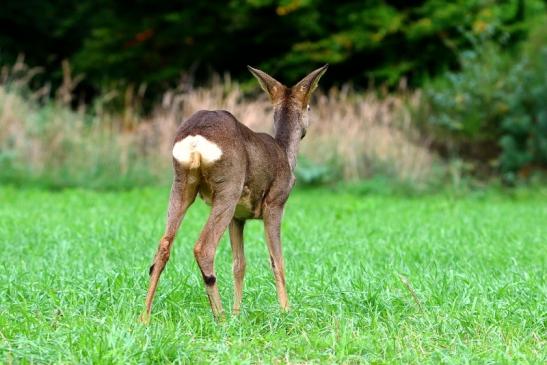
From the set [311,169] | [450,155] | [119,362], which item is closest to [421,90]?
[450,155]

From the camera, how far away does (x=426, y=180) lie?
16.3 metres

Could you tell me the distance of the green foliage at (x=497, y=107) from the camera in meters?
17.6

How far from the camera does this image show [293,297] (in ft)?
19.4

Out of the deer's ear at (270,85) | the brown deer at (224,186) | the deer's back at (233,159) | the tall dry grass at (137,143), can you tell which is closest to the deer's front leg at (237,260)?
the brown deer at (224,186)

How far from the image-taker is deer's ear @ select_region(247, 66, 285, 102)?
20.6 feet

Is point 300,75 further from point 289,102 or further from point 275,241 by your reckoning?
point 275,241

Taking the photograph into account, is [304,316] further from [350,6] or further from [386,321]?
[350,6]

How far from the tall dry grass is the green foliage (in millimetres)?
1539

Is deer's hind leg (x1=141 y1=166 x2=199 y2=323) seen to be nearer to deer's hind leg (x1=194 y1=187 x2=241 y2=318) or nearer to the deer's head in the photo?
deer's hind leg (x1=194 y1=187 x2=241 y2=318)

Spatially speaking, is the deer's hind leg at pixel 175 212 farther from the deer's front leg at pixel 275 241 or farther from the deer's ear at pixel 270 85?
the deer's ear at pixel 270 85

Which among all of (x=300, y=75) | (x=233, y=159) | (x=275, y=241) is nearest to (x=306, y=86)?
→ (x=275, y=241)

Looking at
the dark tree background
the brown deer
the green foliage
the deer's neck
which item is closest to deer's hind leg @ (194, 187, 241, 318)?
the brown deer

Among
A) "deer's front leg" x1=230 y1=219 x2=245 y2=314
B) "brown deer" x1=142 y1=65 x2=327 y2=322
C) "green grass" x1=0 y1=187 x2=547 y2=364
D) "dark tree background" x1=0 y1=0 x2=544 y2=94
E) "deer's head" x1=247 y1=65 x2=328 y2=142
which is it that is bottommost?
"green grass" x1=0 y1=187 x2=547 y2=364

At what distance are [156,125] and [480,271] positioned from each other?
393 inches
